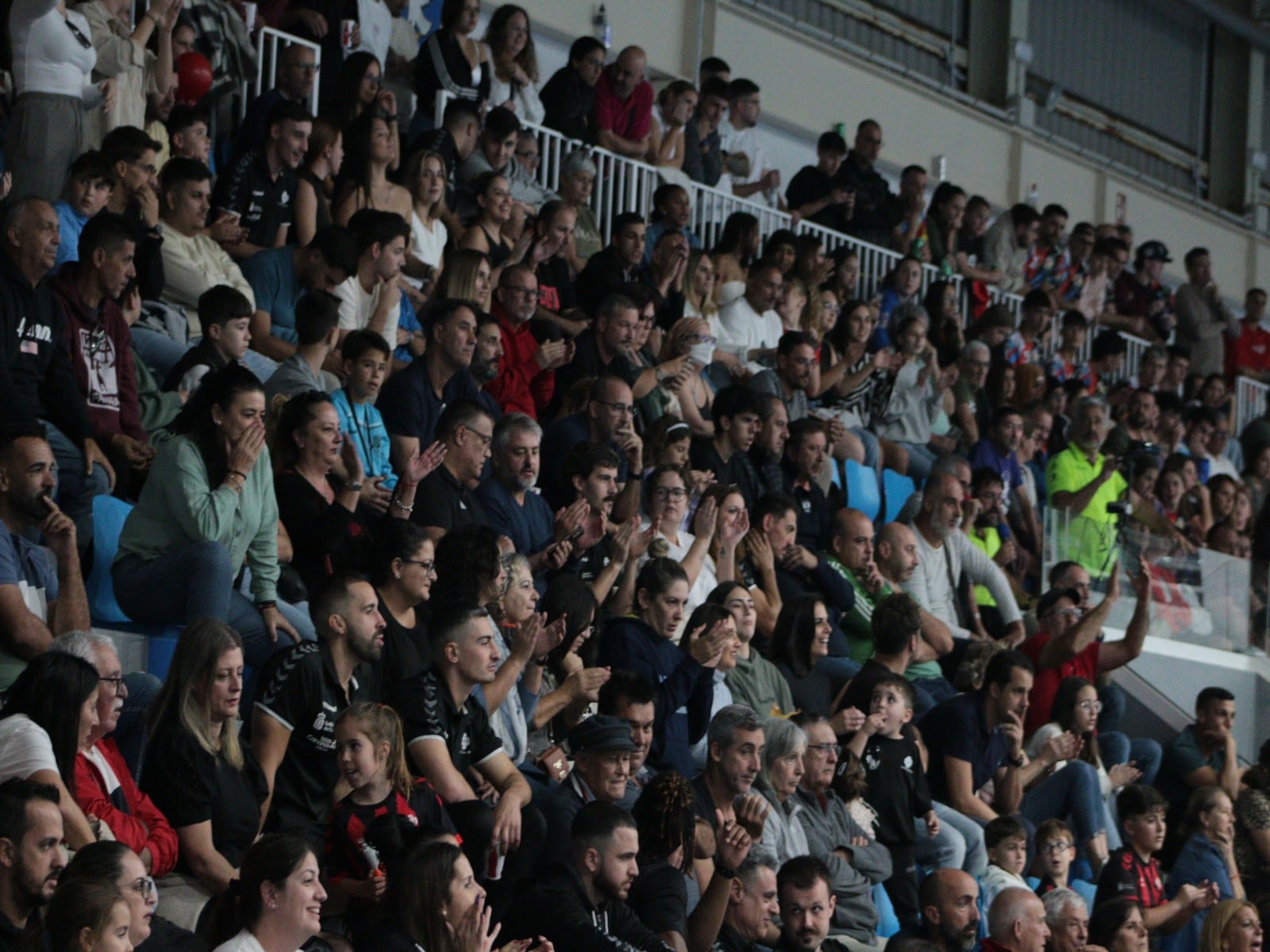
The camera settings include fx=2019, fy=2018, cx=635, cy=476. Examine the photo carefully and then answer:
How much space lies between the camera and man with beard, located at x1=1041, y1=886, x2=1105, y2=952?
24.0 ft

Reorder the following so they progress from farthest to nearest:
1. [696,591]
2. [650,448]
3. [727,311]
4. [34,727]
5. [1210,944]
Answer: [727,311] < [650,448] < [696,591] < [1210,944] < [34,727]

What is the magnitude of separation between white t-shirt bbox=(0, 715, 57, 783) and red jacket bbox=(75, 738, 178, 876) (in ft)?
0.60

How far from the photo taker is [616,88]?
1182 cm

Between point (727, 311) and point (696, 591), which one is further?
point (727, 311)

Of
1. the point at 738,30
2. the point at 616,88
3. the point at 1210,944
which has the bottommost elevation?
the point at 1210,944

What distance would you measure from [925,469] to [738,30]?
15.9 ft

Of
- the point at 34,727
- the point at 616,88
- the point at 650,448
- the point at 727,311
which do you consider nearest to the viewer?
the point at 34,727

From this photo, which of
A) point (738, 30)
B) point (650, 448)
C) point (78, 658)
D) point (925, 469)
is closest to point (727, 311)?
point (925, 469)

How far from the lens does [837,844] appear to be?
7266 mm

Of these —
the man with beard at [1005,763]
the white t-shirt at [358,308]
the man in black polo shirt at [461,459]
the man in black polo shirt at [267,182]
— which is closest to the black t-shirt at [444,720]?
the man in black polo shirt at [461,459]

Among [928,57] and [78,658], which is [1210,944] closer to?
[78,658]

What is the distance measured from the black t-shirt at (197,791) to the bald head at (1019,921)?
2.92 meters

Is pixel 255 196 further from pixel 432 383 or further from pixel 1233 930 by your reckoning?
pixel 1233 930

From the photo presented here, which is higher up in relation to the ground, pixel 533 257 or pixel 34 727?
pixel 533 257
